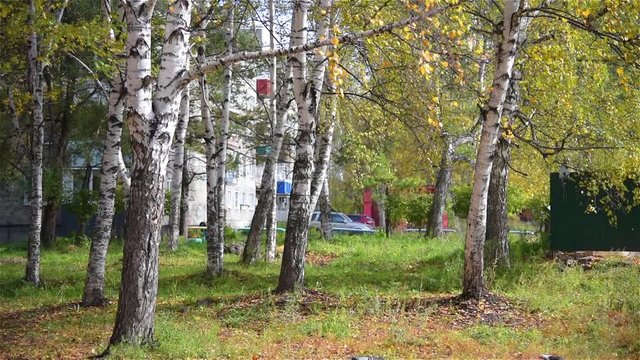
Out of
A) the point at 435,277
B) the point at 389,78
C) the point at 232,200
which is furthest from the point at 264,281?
the point at 232,200

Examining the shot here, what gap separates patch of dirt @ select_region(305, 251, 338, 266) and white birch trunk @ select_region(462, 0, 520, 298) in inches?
302

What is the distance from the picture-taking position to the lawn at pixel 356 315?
8.80 metres

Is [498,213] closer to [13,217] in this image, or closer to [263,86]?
[263,86]

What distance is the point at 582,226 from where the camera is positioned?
1762 cm

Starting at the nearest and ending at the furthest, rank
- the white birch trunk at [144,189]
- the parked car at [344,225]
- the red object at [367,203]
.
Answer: the white birch trunk at [144,189]
the parked car at [344,225]
the red object at [367,203]

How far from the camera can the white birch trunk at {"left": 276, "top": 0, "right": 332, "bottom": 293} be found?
11.7 m

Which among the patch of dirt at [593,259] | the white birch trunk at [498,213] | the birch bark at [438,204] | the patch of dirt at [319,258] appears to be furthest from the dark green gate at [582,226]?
the birch bark at [438,204]

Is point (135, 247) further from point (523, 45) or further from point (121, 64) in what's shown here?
point (523, 45)

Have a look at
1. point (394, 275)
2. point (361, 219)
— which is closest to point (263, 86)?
point (394, 275)

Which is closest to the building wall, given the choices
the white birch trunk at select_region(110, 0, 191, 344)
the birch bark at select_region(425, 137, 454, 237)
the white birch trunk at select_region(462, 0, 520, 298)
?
the birch bark at select_region(425, 137, 454, 237)

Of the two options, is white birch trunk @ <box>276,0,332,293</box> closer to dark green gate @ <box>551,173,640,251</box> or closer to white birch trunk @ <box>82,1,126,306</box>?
white birch trunk @ <box>82,1,126,306</box>

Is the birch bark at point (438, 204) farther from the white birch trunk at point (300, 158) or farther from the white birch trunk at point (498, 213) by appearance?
the white birch trunk at point (300, 158)

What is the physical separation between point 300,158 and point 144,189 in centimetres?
388

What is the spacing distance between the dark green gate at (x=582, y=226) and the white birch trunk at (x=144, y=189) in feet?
38.2
